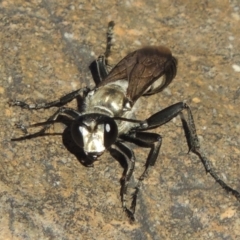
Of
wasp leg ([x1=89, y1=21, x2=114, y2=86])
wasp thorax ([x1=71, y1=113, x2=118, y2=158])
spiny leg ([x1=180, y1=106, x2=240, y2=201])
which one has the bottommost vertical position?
spiny leg ([x1=180, y1=106, x2=240, y2=201])

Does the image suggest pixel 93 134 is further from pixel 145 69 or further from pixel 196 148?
pixel 145 69

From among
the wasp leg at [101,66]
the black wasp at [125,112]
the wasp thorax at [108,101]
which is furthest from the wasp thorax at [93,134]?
the wasp leg at [101,66]

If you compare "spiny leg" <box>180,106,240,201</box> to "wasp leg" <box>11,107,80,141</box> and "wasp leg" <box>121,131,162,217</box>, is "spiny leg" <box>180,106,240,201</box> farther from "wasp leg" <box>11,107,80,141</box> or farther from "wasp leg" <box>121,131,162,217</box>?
"wasp leg" <box>11,107,80,141</box>

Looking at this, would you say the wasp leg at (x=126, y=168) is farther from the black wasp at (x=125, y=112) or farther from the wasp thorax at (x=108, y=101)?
the wasp thorax at (x=108, y=101)

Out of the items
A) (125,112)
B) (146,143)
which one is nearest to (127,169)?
(146,143)

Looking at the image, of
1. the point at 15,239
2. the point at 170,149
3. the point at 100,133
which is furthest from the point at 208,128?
the point at 15,239

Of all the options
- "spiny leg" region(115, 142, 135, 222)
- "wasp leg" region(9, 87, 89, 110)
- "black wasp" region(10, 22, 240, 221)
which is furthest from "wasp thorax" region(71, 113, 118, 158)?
"wasp leg" region(9, 87, 89, 110)
